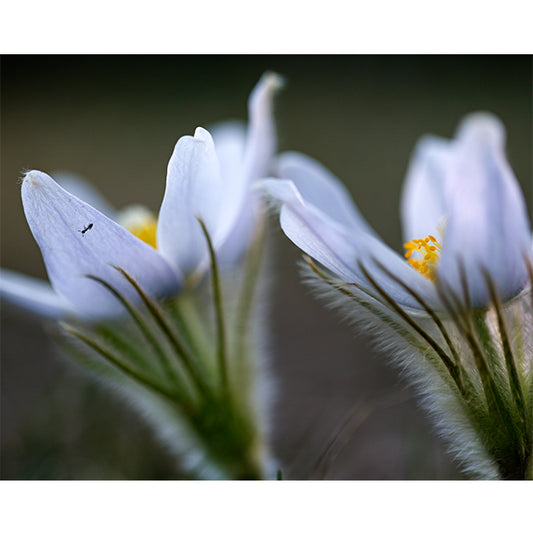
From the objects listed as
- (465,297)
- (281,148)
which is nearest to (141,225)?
(465,297)

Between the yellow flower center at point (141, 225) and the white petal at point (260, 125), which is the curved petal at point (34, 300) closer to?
the yellow flower center at point (141, 225)

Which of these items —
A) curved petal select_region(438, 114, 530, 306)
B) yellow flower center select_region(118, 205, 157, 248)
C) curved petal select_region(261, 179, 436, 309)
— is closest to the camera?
curved petal select_region(438, 114, 530, 306)

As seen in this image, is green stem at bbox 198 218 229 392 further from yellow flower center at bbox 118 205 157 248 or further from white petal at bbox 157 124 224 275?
yellow flower center at bbox 118 205 157 248

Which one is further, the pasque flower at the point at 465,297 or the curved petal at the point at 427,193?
the curved petal at the point at 427,193

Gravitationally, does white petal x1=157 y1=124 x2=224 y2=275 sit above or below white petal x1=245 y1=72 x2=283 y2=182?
below

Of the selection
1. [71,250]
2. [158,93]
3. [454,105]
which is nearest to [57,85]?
[158,93]

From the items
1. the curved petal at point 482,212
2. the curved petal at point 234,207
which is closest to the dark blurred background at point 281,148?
the curved petal at point 234,207

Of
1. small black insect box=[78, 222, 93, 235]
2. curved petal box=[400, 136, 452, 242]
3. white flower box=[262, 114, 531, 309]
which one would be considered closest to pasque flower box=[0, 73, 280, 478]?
small black insect box=[78, 222, 93, 235]

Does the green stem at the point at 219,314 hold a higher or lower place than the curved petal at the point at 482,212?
lower
